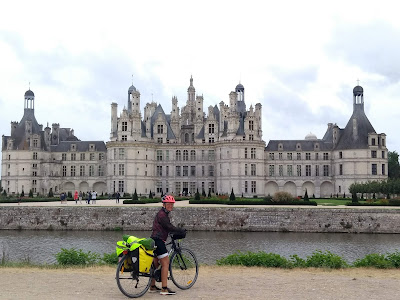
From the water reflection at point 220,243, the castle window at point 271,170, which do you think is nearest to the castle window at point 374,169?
the castle window at point 271,170

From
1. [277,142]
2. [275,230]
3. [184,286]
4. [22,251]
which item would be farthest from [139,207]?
[277,142]

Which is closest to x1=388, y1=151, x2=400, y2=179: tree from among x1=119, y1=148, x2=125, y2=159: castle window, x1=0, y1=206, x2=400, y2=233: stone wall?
x1=119, y1=148, x2=125, y2=159: castle window

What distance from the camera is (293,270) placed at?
48.3ft

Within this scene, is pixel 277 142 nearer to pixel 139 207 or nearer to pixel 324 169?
pixel 324 169

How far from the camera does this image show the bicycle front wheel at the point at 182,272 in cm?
1150

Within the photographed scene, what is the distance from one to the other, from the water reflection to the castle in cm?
2992

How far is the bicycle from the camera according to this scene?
10664 mm

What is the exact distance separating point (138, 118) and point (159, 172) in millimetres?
8347

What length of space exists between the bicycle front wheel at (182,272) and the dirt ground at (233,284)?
225 millimetres

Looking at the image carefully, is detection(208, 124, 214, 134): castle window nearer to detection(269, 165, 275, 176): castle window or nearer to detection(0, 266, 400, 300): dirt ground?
detection(269, 165, 275, 176): castle window

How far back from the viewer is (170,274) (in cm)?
1130

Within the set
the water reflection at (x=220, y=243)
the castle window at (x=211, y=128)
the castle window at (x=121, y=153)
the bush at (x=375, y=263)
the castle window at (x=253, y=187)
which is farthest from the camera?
the castle window at (x=211, y=128)

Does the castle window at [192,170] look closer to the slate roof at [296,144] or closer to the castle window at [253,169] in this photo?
the castle window at [253,169]

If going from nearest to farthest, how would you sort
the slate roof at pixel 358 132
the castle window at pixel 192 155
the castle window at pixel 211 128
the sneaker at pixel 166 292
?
1. the sneaker at pixel 166 292
2. the slate roof at pixel 358 132
3. the castle window at pixel 211 128
4. the castle window at pixel 192 155
